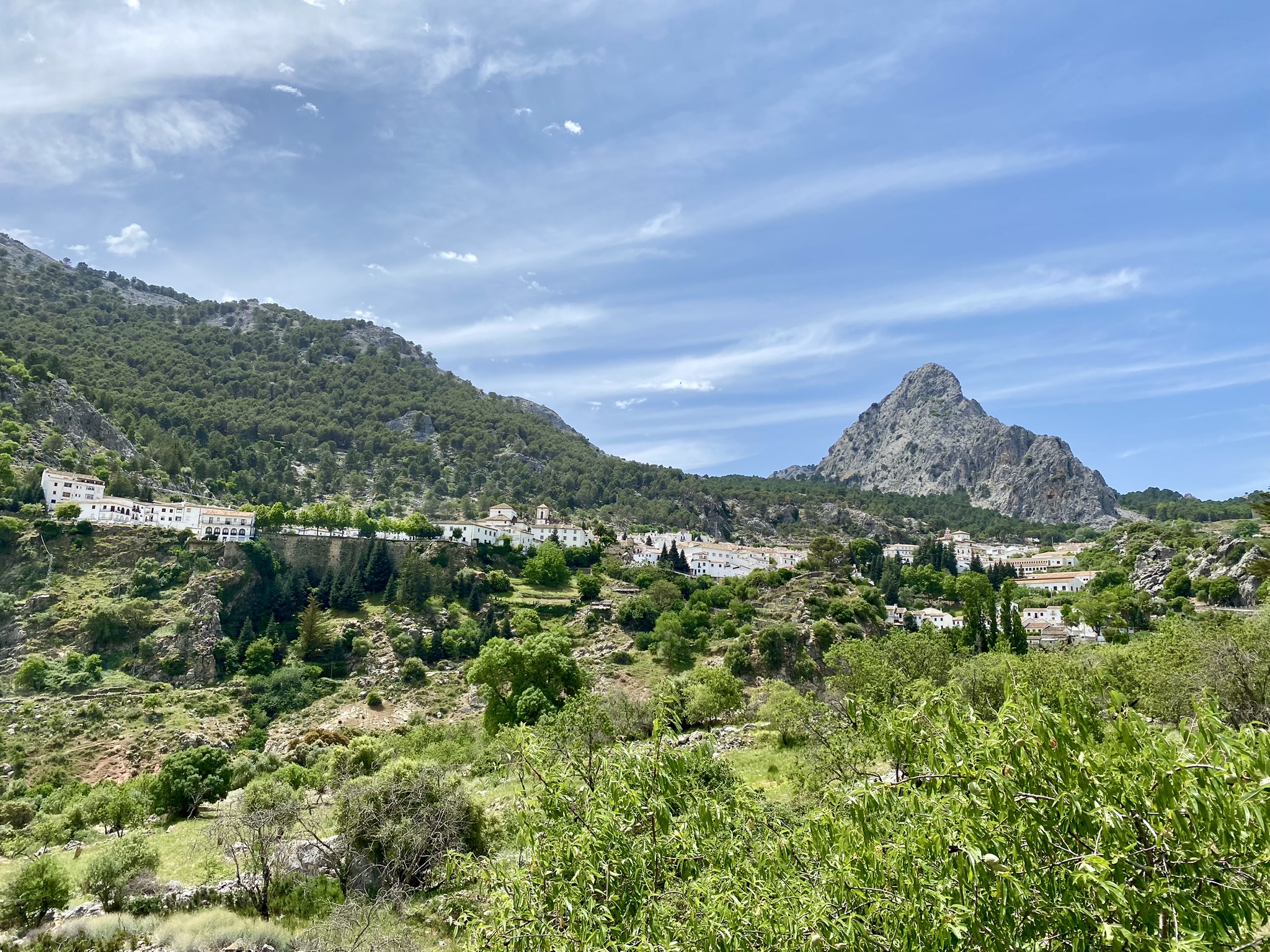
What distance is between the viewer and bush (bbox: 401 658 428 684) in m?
51.7

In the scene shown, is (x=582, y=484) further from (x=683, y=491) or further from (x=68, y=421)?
(x=68, y=421)

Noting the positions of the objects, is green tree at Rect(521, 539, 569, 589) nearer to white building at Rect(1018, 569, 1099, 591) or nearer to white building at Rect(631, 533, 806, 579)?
white building at Rect(631, 533, 806, 579)

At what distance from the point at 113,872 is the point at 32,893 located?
1602 millimetres

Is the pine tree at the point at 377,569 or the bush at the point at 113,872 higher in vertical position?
the pine tree at the point at 377,569

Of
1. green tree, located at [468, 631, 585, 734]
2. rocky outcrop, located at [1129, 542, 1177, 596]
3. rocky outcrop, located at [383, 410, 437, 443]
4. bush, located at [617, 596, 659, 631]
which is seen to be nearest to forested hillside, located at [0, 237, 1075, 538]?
rocky outcrop, located at [383, 410, 437, 443]

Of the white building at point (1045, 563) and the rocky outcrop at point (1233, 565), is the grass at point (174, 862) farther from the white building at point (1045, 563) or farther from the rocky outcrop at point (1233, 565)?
the white building at point (1045, 563)

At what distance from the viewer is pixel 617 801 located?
21.9 ft

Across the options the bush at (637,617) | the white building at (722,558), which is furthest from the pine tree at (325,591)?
the white building at (722,558)

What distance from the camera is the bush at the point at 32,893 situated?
16531mm

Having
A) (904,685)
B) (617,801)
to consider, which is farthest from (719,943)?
(904,685)

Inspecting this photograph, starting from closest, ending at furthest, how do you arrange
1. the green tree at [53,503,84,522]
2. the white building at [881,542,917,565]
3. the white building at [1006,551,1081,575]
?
1. the green tree at [53,503,84,522]
2. the white building at [1006,551,1081,575]
3. the white building at [881,542,917,565]

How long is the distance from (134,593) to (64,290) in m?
169

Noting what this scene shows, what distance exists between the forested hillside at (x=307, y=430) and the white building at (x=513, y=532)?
82.3 ft

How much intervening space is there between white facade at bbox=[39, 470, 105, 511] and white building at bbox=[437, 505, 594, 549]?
116 ft
